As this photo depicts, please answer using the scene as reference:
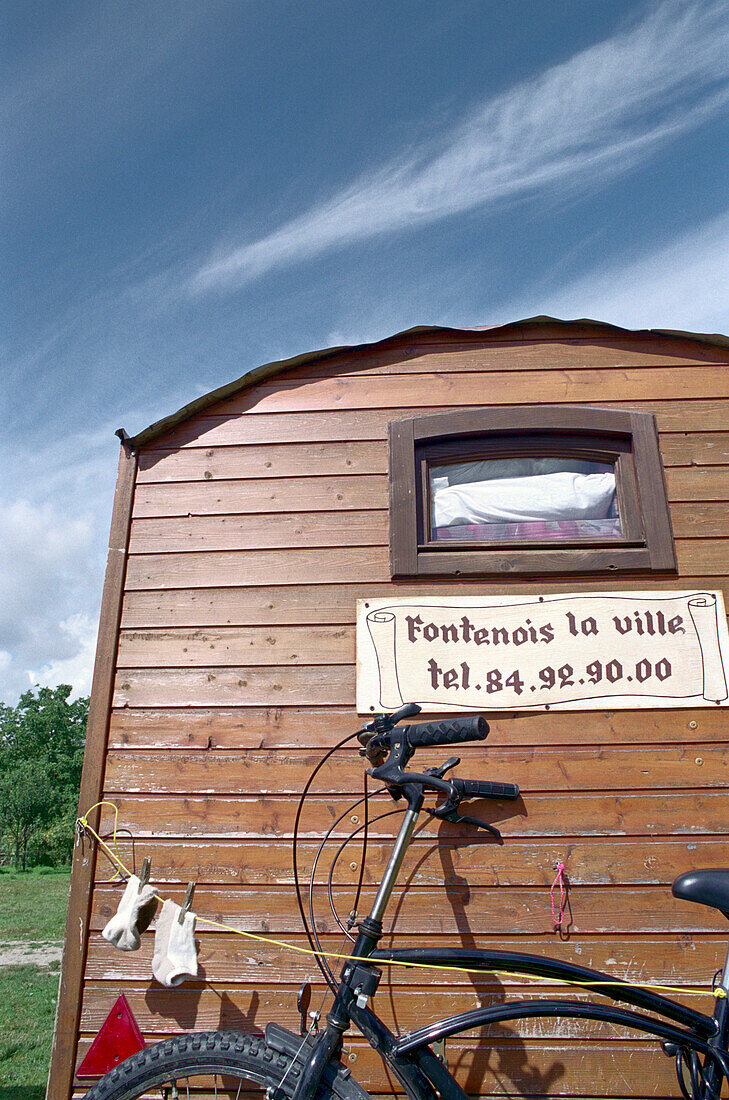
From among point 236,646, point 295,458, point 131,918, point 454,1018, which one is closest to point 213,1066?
point 454,1018

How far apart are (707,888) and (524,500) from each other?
1834mm

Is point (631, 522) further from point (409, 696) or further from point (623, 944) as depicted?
point (623, 944)

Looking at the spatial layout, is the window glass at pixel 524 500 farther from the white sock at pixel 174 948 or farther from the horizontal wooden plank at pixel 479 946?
the white sock at pixel 174 948

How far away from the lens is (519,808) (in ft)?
9.25

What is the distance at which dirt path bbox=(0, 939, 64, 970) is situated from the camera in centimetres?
814

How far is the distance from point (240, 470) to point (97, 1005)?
230 centimetres

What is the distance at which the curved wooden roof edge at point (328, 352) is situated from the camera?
3.47 m

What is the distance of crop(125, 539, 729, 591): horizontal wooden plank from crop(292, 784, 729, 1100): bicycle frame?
1.49 meters

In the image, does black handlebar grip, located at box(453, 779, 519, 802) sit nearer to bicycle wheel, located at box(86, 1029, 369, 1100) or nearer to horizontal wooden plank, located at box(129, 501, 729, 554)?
bicycle wheel, located at box(86, 1029, 369, 1100)

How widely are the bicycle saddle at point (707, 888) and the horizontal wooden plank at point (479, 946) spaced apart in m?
0.84

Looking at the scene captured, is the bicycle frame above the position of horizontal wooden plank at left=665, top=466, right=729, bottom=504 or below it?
below

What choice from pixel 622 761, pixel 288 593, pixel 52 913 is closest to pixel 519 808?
pixel 622 761

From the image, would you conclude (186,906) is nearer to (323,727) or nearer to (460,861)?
(323,727)

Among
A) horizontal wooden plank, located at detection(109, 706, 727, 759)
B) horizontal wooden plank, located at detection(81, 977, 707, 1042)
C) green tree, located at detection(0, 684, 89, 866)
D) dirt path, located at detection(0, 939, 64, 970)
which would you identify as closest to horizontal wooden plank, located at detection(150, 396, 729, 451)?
horizontal wooden plank, located at detection(109, 706, 727, 759)
